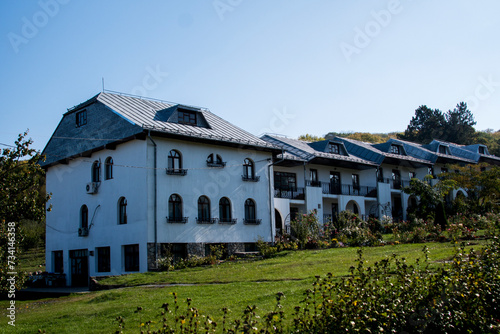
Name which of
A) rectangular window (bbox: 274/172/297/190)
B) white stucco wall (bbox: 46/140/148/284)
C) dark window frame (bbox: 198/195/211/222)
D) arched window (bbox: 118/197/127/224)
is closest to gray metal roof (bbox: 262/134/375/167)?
rectangular window (bbox: 274/172/297/190)

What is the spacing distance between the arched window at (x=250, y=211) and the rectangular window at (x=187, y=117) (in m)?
5.26

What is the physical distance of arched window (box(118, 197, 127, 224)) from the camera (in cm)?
2361

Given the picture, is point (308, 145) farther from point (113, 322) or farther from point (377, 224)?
point (113, 322)

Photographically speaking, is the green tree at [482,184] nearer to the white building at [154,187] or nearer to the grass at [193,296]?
the white building at [154,187]

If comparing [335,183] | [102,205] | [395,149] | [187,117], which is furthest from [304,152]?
[102,205]

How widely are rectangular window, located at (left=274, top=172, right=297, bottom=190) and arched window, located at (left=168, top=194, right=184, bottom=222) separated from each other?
9.23 meters

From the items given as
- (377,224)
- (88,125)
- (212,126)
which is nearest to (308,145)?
(377,224)

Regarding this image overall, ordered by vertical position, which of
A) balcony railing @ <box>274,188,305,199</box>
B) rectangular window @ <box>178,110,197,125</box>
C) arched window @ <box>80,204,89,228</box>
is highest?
rectangular window @ <box>178,110,197,125</box>

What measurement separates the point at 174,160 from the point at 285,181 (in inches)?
406

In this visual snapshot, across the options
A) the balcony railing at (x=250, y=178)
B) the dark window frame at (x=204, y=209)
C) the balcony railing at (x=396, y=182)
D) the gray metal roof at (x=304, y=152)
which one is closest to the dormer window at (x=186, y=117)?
the balcony railing at (x=250, y=178)

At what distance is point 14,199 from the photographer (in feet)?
38.5

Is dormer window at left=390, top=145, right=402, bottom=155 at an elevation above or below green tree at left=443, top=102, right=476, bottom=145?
below

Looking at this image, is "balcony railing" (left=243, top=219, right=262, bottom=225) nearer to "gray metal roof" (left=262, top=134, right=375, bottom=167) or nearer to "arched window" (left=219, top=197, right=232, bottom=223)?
"arched window" (left=219, top=197, right=232, bottom=223)

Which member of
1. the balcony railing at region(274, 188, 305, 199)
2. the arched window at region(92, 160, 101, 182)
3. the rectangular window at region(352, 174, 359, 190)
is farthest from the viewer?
the rectangular window at region(352, 174, 359, 190)
